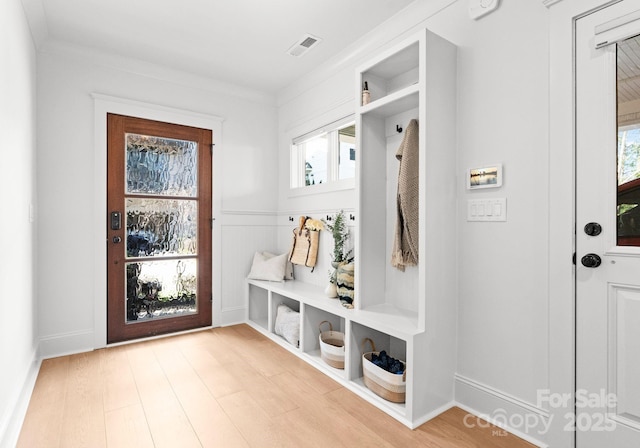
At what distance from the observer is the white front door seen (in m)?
1.44

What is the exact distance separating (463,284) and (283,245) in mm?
2209

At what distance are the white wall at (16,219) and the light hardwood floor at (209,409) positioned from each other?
6.7 inches

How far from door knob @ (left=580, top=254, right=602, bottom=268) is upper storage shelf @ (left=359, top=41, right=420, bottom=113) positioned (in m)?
1.18

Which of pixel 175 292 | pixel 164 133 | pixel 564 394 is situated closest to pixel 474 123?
pixel 564 394

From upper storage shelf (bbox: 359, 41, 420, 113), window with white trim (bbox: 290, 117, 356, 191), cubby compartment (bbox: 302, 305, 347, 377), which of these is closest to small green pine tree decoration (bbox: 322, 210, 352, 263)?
window with white trim (bbox: 290, 117, 356, 191)

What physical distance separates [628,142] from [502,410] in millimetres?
1428

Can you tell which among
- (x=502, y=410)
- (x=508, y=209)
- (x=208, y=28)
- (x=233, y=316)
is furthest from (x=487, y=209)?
(x=233, y=316)

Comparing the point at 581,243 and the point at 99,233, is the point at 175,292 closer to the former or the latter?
the point at 99,233

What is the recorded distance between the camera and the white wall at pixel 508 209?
5.61 ft

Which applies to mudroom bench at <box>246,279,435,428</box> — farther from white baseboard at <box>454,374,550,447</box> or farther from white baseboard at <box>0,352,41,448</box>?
white baseboard at <box>0,352,41,448</box>

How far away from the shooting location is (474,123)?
1.99 metres

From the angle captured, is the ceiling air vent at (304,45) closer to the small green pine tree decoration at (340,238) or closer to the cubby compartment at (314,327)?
the small green pine tree decoration at (340,238)

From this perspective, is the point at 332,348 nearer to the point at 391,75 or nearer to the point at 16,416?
the point at 16,416

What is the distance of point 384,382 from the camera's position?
79.1 inches
